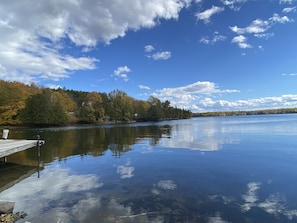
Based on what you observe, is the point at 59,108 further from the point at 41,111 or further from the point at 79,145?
the point at 79,145

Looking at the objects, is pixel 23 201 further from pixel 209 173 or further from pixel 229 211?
pixel 209 173

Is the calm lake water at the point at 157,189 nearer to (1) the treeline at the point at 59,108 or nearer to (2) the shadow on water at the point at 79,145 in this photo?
(2) the shadow on water at the point at 79,145

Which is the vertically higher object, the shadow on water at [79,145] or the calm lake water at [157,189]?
the shadow on water at [79,145]

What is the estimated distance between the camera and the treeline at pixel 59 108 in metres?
66.9

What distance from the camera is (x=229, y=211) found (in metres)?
7.34

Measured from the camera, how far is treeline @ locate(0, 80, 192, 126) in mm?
66875

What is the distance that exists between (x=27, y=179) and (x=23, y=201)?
333 cm

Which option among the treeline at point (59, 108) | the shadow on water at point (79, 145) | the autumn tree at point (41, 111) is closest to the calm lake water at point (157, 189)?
the shadow on water at point (79, 145)

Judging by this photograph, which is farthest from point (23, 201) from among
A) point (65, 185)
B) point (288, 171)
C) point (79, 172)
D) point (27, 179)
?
point (288, 171)

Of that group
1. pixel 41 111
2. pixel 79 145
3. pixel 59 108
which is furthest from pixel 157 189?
pixel 59 108

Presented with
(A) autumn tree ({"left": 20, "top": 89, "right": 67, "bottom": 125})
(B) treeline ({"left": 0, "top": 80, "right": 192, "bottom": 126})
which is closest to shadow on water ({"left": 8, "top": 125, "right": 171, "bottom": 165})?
(A) autumn tree ({"left": 20, "top": 89, "right": 67, "bottom": 125})

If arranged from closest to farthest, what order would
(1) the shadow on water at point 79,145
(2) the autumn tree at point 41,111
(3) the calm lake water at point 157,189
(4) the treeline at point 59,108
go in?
(3) the calm lake water at point 157,189 < (1) the shadow on water at point 79,145 < (2) the autumn tree at point 41,111 < (4) the treeline at point 59,108

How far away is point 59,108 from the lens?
2790 inches

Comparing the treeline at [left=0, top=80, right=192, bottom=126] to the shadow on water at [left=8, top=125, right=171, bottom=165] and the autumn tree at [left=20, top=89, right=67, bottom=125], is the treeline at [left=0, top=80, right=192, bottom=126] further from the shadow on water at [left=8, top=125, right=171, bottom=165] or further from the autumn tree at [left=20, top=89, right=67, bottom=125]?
the shadow on water at [left=8, top=125, right=171, bottom=165]
